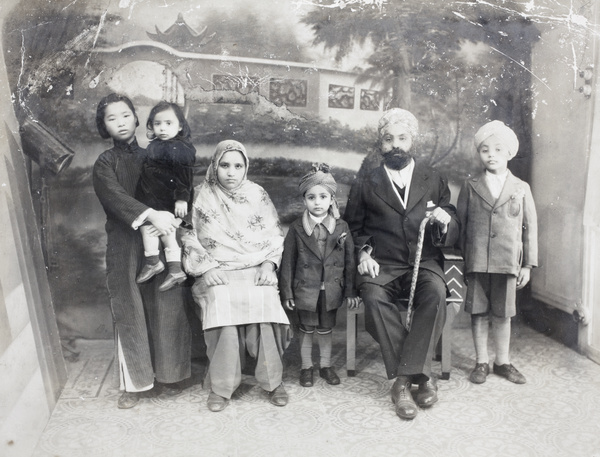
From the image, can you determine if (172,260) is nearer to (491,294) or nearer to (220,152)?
(220,152)

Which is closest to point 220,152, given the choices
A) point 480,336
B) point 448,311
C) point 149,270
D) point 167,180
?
point 167,180

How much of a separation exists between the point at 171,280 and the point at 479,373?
6.40ft

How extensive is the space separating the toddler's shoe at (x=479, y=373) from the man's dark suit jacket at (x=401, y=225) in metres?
0.63

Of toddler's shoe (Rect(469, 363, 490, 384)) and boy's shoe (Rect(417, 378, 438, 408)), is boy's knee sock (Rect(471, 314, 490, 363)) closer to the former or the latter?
toddler's shoe (Rect(469, 363, 490, 384))

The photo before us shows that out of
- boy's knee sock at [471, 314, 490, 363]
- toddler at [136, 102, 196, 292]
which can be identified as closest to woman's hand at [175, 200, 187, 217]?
toddler at [136, 102, 196, 292]

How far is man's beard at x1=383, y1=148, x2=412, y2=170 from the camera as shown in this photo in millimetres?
3361

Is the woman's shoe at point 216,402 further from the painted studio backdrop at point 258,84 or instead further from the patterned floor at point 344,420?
the painted studio backdrop at point 258,84

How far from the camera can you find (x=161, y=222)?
124 inches

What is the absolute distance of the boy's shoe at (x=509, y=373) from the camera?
10.7 feet

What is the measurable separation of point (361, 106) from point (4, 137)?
2234 mm

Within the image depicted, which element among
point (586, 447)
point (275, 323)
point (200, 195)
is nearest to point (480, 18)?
point (200, 195)

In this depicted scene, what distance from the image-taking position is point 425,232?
3.34 meters

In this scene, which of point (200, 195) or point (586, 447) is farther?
point (200, 195)

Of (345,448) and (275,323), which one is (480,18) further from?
(345,448)
